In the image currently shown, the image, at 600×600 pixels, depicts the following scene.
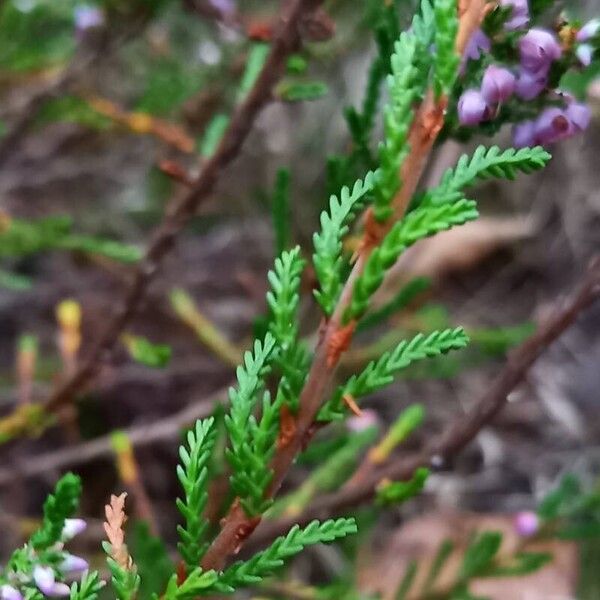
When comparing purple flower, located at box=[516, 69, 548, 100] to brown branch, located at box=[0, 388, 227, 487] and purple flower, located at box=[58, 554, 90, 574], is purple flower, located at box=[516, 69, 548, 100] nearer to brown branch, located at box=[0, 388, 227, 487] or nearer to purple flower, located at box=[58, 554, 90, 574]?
purple flower, located at box=[58, 554, 90, 574]

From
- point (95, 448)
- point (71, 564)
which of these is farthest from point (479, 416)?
point (95, 448)

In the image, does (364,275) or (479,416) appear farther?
(479,416)

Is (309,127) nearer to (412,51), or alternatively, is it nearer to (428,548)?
(428,548)

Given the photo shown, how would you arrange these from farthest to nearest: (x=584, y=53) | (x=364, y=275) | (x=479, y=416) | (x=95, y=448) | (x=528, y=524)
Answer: (x=95, y=448) → (x=528, y=524) → (x=479, y=416) → (x=584, y=53) → (x=364, y=275)

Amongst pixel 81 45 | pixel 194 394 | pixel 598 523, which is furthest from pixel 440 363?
pixel 81 45

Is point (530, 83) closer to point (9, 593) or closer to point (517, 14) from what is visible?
point (517, 14)
